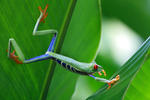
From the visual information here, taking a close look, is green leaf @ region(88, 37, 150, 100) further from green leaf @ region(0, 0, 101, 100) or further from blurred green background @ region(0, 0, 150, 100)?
green leaf @ region(0, 0, 101, 100)

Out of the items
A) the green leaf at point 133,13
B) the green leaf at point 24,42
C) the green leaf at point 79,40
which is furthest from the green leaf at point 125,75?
the green leaf at point 133,13

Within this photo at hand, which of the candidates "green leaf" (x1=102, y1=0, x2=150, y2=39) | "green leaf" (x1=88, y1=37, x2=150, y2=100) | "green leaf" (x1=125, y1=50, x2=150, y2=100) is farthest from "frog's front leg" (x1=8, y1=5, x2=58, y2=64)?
"green leaf" (x1=102, y1=0, x2=150, y2=39)

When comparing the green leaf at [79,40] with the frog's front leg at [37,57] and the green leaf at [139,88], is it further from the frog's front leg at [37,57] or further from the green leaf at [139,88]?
the green leaf at [139,88]

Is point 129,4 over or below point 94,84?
over

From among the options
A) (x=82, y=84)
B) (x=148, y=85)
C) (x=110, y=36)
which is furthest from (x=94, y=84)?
(x=148, y=85)

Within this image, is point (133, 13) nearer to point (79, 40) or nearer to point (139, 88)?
point (79, 40)

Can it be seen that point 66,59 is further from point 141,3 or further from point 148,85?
point 141,3
